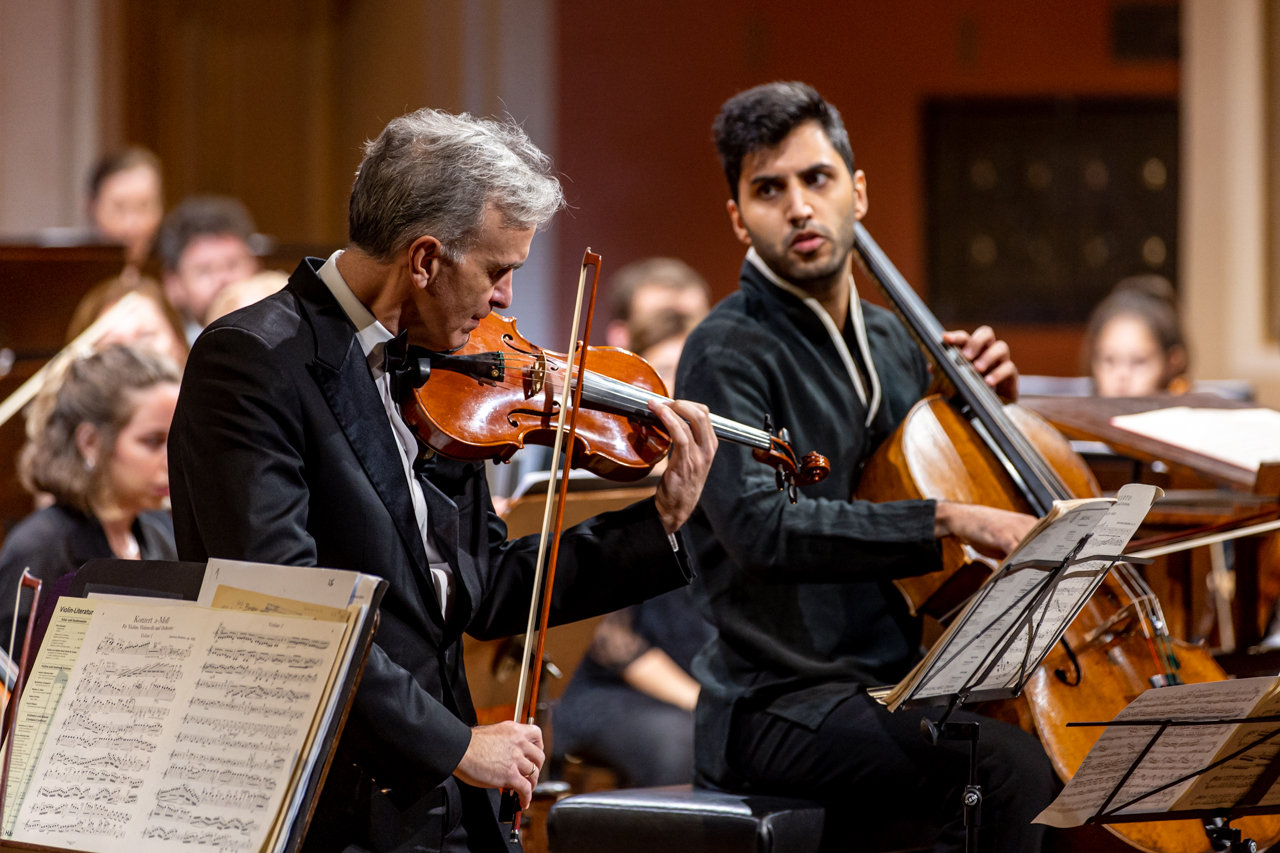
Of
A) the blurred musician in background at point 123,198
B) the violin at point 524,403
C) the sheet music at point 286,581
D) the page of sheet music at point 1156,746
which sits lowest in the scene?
the page of sheet music at point 1156,746

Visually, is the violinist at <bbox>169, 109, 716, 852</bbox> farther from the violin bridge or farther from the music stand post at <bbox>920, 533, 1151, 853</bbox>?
the music stand post at <bbox>920, 533, 1151, 853</bbox>

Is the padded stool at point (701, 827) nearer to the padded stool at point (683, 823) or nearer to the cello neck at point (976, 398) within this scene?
the padded stool at point (683, 823)

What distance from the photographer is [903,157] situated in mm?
7066

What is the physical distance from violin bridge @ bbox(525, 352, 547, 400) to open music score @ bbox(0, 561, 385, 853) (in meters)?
0.50

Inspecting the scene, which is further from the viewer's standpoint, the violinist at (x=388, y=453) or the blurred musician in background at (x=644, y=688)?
the blurred musician in background at (x=644, y=688)

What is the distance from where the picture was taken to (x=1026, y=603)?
183 centimetres

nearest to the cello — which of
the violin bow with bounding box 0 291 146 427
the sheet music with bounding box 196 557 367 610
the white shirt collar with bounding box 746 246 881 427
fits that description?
the white shirt collar with bounding box 746 246 881 427

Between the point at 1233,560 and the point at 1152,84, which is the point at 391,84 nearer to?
the point at 1152,84

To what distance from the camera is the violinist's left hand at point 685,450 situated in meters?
1.88

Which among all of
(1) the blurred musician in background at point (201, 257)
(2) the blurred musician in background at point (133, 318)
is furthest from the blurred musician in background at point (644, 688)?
(1) the blurred musician in background at point (201, 257)

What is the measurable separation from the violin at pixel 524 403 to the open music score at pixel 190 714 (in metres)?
0.38

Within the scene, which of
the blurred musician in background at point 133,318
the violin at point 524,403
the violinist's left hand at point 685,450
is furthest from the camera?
the blurred musician in background at point 133,318

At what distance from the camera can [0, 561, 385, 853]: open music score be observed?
1361mm

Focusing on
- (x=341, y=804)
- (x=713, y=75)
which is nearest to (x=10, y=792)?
(x=341, y=804)
